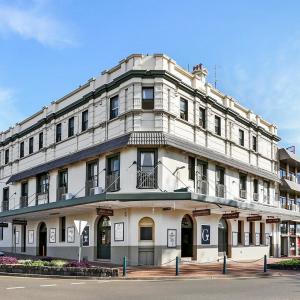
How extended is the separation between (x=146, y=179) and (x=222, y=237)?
28.1ft

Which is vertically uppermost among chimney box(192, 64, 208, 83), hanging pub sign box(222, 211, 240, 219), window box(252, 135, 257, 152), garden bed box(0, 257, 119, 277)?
chimney box(192, 64, 208, 83)

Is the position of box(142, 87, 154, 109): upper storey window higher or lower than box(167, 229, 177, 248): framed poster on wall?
higher

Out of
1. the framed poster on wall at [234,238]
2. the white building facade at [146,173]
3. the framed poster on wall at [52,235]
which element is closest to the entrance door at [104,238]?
the white building facade at [146,173]

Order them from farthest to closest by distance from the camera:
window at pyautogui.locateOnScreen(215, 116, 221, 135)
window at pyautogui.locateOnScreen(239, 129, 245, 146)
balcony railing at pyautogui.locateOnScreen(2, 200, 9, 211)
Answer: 1. balcony railing at pyautogui.locateOnScreen(2, 200, 9, 211)
2. window at pyautogui.locateOnScreen(239, 129, 245, 146)
3. window at pyautogui.locateOnScreen(215, 116, 221, 135)

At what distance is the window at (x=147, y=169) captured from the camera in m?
26.1

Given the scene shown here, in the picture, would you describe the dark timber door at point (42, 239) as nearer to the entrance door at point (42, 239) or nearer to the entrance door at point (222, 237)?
the entrance door at point (42, 239)

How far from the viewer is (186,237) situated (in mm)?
28156

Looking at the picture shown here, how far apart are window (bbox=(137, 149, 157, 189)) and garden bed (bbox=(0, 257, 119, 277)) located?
6.47 metres

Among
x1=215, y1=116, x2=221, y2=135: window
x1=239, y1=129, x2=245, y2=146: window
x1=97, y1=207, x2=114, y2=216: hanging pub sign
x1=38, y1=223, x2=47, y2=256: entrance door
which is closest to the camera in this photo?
x1=97, y1=207, x2=114, y2=216: hanging pub sign

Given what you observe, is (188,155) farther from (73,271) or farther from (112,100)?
(73,271)

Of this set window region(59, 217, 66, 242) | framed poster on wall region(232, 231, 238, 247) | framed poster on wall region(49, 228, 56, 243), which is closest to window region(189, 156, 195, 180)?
framed poster on wall region(232, 231, 238, 247)

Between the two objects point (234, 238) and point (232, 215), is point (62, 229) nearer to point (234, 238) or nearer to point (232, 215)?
point (232, 215)

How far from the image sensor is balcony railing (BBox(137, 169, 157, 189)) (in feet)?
85.6

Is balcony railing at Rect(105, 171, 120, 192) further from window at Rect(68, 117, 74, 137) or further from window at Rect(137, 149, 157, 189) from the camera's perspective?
window at Rect(68, 117, 74, 137)
